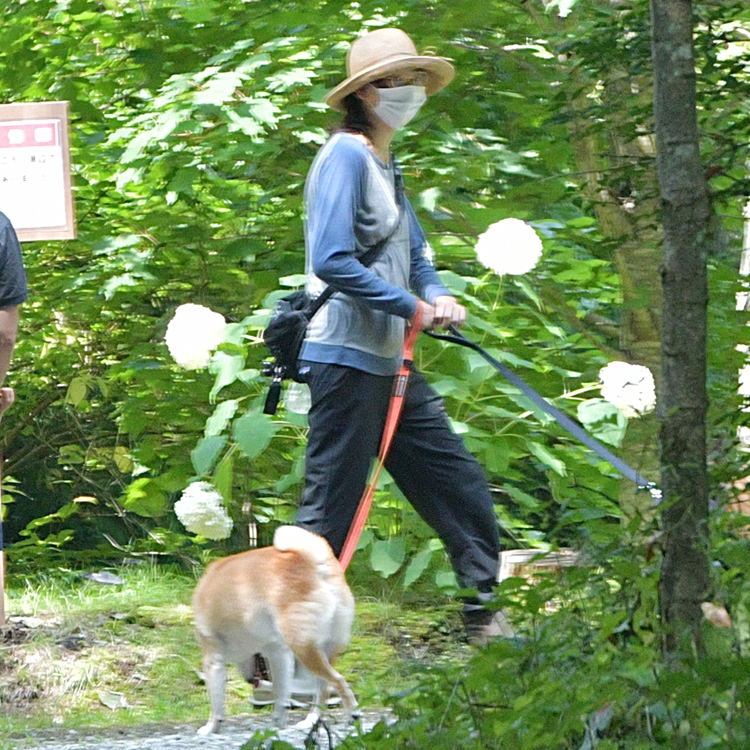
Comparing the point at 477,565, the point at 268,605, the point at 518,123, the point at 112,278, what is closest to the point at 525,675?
the point at 268,605

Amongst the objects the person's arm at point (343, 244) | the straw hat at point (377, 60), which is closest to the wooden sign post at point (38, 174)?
the straw hat at point (377, 60)

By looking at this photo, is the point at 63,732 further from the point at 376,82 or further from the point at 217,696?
the point at 376,82

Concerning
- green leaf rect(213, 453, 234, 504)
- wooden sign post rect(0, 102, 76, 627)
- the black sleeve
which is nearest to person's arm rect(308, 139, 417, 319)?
the black sleeve

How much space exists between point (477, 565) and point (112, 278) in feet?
10.4

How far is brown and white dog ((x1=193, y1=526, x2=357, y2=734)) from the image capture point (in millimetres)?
4070

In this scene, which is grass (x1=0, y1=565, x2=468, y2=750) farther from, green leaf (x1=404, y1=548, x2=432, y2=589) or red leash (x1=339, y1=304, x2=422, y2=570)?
red leash (x1=339, y1=304, x2=422, y2=570)

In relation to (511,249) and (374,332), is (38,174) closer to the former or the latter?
(511,249)

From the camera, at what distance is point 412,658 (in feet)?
19.6

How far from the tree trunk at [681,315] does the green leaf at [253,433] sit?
3.13 m

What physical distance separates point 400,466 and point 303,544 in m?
0.59

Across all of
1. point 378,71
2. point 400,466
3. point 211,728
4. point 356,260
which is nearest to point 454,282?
point 400,466

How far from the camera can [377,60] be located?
441 cm

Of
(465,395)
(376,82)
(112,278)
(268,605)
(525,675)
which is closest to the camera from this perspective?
(525,675)

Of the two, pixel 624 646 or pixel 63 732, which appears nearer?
pixel 624 646
